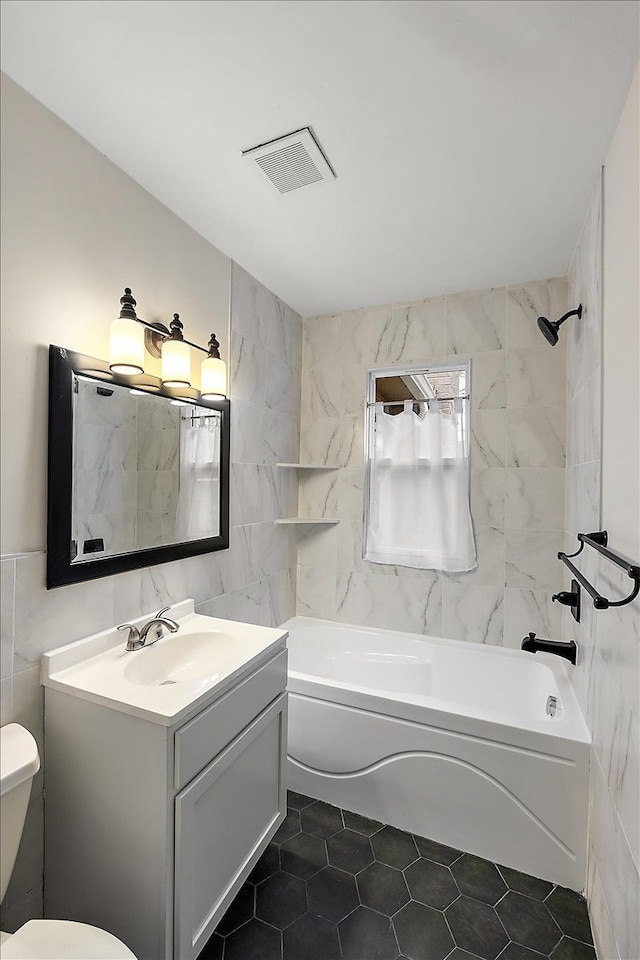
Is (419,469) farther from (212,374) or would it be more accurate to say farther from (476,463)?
(212,374)

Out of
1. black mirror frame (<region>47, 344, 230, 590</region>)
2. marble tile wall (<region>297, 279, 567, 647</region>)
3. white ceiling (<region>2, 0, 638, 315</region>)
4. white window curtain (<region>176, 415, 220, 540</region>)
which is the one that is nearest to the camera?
white ceiling (<region>2, 0, 638, 315</region>)

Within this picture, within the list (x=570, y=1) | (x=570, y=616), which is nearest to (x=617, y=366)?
(x=570, y=1)

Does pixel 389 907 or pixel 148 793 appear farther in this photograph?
pixel 389 907

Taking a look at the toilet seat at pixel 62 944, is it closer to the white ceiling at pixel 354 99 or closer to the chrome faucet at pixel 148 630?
the chrome faucet at pixel 148 630

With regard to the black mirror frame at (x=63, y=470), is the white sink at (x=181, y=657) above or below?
below

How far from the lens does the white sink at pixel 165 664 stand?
4.00 feet

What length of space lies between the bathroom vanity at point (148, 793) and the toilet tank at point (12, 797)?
0.60 ft

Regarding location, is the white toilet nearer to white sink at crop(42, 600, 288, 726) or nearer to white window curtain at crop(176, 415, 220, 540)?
white sink at crop(42, 600, 288, 726)

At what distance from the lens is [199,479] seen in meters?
2.05

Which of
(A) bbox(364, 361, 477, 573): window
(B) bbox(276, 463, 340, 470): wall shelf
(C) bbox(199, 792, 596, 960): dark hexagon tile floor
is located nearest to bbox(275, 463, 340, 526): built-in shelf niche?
(B) bbox(276, 463, 340, 470): wall shelf

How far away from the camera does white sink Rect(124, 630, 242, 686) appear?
5.03 ft

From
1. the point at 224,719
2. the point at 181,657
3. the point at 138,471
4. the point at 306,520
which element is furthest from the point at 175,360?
the point at 306,520

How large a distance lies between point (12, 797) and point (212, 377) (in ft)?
5.03

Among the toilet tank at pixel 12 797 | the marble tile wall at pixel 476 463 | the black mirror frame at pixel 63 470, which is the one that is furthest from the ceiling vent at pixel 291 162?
the toilet tank at pixel 12 797
